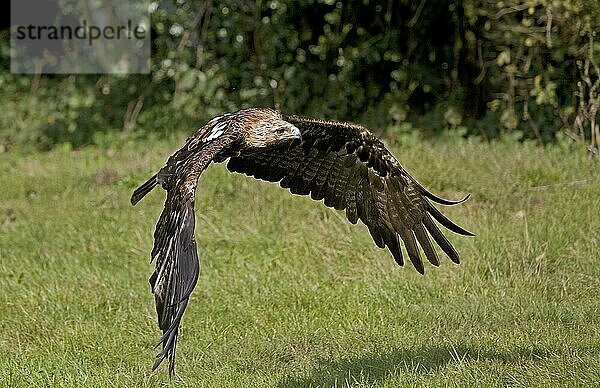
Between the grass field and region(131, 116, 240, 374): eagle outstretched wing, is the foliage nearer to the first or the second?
the grass field

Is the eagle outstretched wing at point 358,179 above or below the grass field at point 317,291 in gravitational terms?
above

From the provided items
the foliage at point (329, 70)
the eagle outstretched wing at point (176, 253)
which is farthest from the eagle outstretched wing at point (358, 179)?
the foliage at point (329, 70)

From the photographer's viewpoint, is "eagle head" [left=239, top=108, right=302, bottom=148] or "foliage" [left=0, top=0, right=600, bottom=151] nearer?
"eagle head" [left=239, top=108, right=302, bottom=148]

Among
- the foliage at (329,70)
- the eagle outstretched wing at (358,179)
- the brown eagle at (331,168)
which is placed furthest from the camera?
the foliage at (329,70)

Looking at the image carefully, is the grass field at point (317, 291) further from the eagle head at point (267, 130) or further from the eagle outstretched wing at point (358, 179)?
the eagle head at point (267, 130)

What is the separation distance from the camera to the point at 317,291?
6.46m

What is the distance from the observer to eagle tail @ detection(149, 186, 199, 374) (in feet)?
12.5

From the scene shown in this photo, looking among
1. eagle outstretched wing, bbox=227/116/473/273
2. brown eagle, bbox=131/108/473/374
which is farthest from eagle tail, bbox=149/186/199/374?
eagle outstretched wing, bbox=227/116/473/273

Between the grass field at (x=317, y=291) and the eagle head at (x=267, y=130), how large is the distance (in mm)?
1180

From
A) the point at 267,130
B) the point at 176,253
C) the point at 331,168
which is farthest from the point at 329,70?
the point at 176,253

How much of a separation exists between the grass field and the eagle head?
46.4 inches

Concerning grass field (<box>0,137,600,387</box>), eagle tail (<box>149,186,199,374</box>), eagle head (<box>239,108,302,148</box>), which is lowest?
grass field (<box>0,137,600,387</box>)

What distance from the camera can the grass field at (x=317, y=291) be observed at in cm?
530

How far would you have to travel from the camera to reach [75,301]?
259 inches
